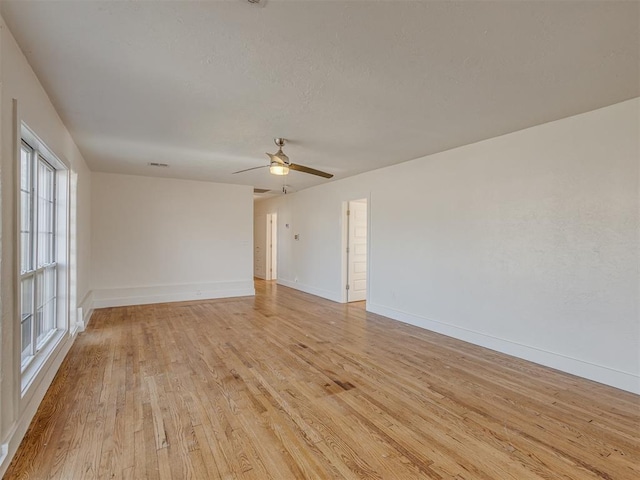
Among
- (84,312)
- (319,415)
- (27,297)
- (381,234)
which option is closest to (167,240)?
(84,312)

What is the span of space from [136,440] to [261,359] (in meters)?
1.54

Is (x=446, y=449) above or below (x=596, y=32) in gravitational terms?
below

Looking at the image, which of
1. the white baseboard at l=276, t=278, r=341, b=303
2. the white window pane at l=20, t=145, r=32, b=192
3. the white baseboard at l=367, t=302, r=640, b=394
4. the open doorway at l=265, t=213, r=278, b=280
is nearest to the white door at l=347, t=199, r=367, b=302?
the white baseboard at l=276, t=278, r=341, b=303

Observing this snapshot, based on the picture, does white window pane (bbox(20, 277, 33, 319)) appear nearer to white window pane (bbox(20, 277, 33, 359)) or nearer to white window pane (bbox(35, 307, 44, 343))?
white window pane (bbox(20, 277, 33, 359))

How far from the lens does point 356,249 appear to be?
673 cm

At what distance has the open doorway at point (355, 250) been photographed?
6.65m

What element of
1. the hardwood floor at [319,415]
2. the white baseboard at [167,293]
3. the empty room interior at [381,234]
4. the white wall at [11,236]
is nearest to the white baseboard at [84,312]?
the empty room interior at [381,234]

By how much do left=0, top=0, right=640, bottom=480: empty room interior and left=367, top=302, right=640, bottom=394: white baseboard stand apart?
0.02 metres

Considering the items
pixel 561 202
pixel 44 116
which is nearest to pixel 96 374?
pixel 44 116

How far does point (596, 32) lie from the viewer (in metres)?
1.89

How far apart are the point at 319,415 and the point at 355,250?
4.49 meters

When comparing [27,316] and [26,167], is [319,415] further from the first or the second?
[26,167]

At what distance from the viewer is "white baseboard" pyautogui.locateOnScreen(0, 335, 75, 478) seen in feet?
6.03

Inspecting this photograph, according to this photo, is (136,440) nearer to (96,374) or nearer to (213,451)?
(213,451)
